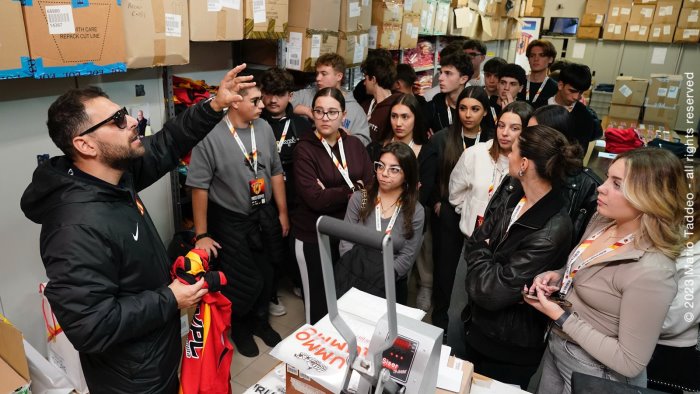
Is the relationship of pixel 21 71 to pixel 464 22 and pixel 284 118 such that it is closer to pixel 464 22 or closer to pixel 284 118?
pixel 284 118

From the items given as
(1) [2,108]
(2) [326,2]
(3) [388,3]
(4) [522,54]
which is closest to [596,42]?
(4) [522,54]

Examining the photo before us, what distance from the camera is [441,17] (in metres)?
4.97

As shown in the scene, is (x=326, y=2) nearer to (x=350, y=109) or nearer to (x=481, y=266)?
(x=350, y=109)

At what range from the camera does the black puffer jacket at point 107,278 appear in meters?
1.25

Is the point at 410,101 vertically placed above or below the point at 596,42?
below

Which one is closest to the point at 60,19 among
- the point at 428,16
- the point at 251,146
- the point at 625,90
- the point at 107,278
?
the point at 251,146

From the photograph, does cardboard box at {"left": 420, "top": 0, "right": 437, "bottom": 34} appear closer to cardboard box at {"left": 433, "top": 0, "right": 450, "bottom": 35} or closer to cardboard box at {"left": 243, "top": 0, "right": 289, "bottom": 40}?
cardboard box at {"left": 433, "top": 0, "right": 450, "bottom": 35}

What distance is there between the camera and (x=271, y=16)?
108 inches

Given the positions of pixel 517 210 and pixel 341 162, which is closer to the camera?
pixel 517 210

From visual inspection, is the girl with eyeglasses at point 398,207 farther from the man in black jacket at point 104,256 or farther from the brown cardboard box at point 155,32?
the brown cardboard box at point 155,32

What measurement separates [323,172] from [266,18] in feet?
3.28

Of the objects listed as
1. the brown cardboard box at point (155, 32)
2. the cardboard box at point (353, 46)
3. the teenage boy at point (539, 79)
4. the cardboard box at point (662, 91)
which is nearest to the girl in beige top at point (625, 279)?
the brown cardboard box at point (155, 32)

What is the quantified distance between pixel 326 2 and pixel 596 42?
24.8 feet

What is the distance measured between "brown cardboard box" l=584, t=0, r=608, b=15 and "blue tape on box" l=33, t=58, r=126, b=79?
9053 millimetres
